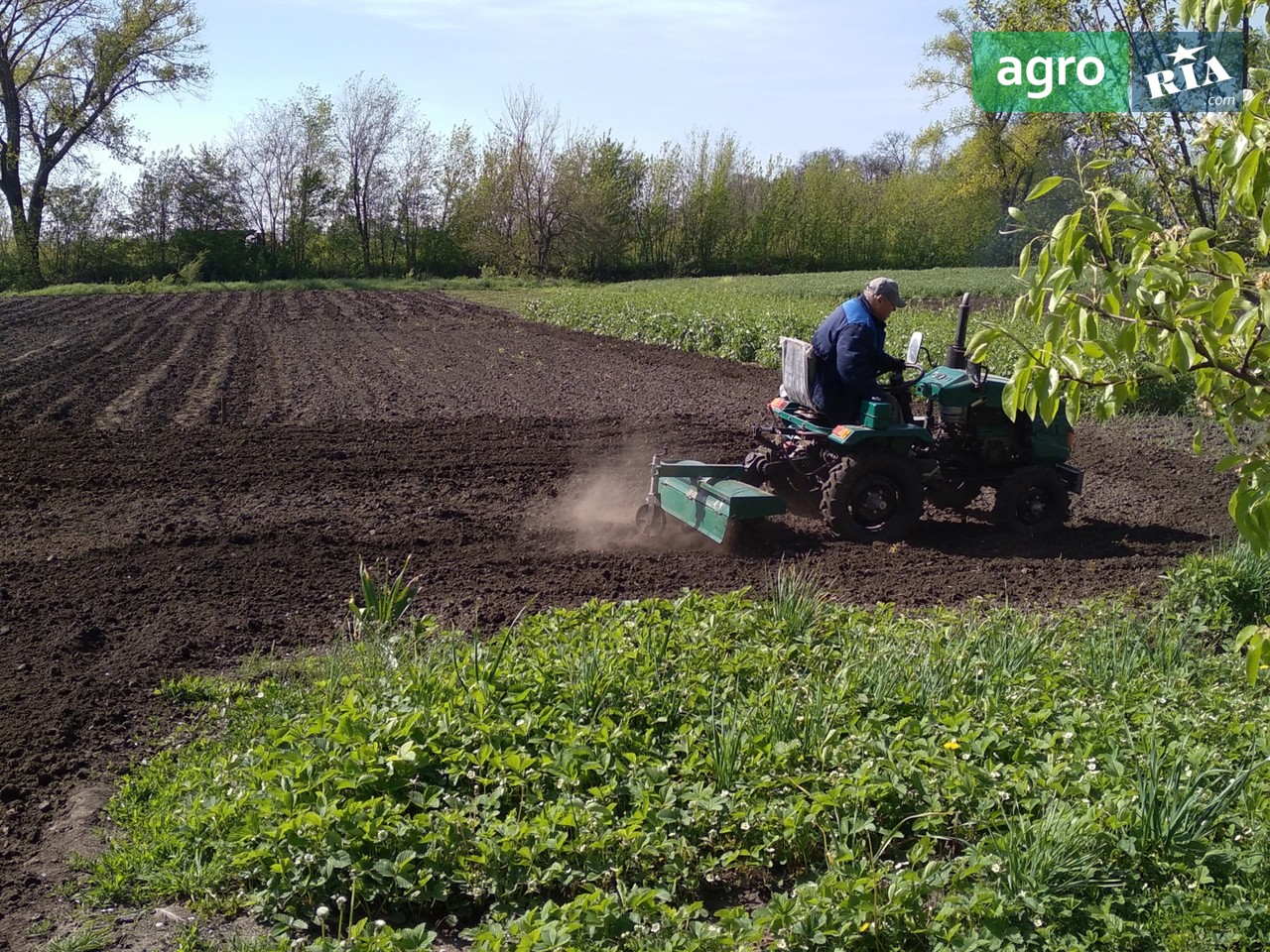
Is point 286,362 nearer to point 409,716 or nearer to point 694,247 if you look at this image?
point 409,716

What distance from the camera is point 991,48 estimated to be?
47.9 feet

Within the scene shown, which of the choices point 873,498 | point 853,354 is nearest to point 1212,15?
point 853,354

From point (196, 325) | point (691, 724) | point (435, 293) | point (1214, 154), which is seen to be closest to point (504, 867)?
point (691, 724)

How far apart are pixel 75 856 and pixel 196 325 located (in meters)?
23.8

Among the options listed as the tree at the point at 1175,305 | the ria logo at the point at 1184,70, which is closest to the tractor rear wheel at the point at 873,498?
the ria logo at the point at 1184,70

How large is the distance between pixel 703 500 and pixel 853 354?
1.37m

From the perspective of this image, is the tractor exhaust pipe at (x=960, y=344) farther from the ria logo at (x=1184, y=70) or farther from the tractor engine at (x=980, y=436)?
the ria logo at (x=1184, y=70)

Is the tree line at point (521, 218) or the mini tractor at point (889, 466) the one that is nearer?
the mini tractor at point (889, 466)

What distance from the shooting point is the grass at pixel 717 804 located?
3158 millimetres

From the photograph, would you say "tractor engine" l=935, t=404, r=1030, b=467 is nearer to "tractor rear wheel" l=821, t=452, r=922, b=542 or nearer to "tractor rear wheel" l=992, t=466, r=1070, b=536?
"tractor rear wheel" l=992, t=466, r=1070, b=536

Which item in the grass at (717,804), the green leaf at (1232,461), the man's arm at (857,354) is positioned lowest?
the grass at (717,804)
